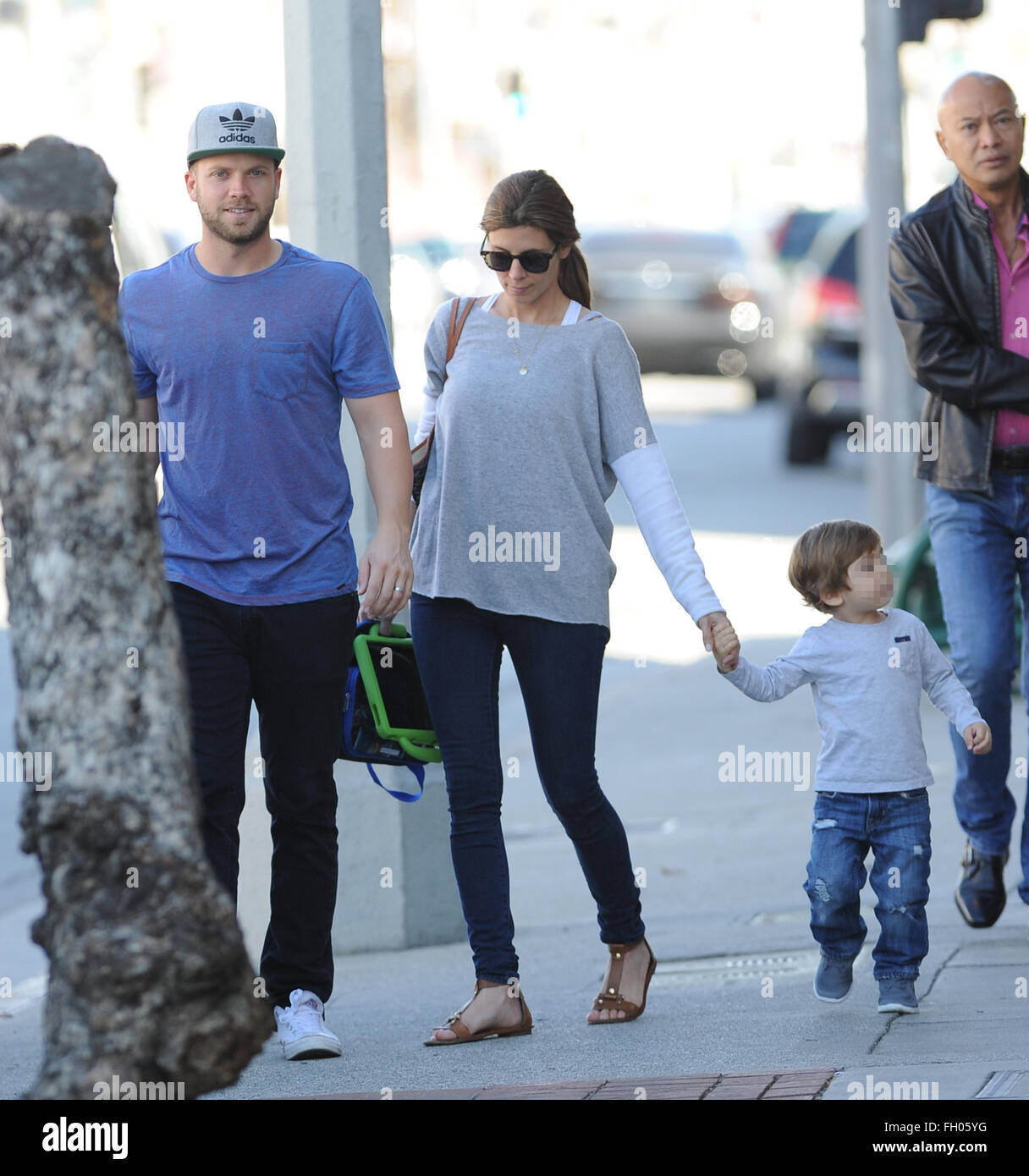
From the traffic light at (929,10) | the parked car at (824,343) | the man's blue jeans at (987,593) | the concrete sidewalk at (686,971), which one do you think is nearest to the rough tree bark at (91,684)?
the concrete sidewalk at (686,971)

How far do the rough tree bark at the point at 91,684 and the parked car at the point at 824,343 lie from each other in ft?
47.8

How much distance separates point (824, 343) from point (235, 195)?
1324cm

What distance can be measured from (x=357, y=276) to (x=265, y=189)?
0.86ft

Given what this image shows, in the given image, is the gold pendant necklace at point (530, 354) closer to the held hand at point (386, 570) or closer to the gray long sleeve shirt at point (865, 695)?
the held hand at point (386, 570)

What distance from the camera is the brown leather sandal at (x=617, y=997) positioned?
4922 mm

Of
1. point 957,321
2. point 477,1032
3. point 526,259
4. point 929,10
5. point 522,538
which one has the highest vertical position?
point 929,10

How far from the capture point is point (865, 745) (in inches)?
183

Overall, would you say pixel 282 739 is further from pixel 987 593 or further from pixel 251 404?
pixel 987 593

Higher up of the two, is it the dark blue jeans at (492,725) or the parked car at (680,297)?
the parked car at (680,297)

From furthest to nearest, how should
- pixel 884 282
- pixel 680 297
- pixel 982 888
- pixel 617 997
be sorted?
1. pixel 680 297
2. pixel 884 282
3. pixel 982 888
4. pixel 617 997

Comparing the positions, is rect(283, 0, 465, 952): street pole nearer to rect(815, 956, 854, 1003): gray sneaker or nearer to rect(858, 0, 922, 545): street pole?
rect(815, 956, 854, 1003): gray sneaker

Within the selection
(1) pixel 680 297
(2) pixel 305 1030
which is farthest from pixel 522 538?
(1) pixel 680 297

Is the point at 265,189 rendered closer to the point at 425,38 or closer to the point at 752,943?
the point at 752,943

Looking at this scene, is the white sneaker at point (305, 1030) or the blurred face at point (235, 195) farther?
the white sneaker at point (305, 1030)
